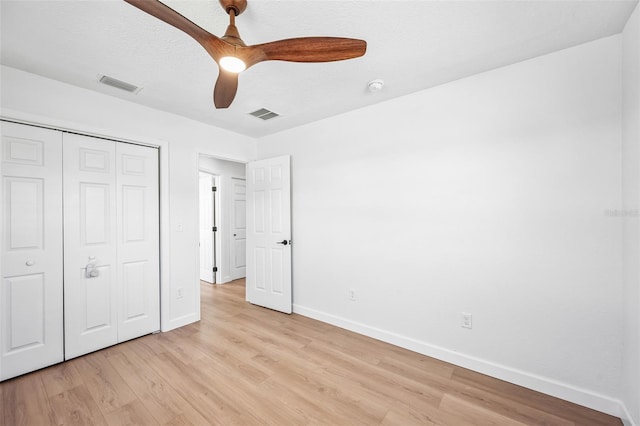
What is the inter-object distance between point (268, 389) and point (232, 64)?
87.5 inches

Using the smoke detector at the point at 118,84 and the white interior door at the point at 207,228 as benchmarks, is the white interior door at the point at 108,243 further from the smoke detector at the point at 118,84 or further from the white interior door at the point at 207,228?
the white interior door at the point at 207,228

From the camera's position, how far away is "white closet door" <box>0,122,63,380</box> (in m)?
2.10

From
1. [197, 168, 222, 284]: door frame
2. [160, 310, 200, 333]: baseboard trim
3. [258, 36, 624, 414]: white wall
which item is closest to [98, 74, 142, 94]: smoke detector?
[258, 36, 624, 414]: white wall

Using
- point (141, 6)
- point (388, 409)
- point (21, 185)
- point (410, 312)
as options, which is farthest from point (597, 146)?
point (21, 185)

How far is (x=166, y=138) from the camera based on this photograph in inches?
119

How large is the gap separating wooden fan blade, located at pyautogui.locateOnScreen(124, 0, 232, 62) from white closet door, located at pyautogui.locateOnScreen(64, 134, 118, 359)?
206 cm

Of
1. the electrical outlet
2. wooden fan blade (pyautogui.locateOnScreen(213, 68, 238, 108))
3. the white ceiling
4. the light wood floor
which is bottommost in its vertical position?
the light wood floor

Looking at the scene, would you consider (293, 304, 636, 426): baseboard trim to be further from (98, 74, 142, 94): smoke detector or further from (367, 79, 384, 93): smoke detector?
(98, 74, 142, 94): smoke detector

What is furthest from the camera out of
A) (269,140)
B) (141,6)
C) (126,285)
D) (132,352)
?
(269,140)

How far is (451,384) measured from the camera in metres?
2.03

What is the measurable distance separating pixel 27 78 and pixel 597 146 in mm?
4399

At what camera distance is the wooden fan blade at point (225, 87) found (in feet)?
5.02

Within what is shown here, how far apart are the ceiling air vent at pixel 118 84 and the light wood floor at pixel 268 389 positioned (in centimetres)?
252

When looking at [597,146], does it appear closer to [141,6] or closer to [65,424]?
[141,6]
